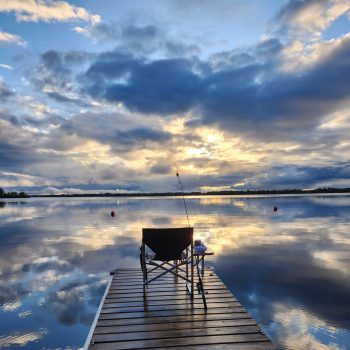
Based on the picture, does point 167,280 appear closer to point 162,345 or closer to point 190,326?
point 190,326

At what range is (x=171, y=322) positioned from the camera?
4.92 meters

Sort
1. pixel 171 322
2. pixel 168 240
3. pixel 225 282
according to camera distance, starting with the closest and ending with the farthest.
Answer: pixel 171 322 < pixel 168 240 < pixel 225 282

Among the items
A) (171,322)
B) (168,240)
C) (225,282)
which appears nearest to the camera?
(171,322)

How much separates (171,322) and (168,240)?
5.15ft

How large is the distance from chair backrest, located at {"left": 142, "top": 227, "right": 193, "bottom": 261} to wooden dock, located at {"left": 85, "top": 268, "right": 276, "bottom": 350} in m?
0.85

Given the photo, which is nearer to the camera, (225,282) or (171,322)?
(171,322)

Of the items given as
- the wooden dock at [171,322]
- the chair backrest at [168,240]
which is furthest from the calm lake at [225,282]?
the chair backrest at [168,240]

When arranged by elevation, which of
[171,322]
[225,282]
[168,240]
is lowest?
[225,282]

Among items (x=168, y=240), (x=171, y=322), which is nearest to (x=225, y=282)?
(x=168, y=240)

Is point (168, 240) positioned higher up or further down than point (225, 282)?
higher up

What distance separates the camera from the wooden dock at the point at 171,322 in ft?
13.9

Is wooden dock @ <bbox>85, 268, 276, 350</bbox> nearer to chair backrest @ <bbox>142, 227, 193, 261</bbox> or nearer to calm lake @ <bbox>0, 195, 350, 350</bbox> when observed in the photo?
chair backrest @ <bbox>142, 227, 193, 261</bbox>

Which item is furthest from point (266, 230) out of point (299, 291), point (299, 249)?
point (299, 291)

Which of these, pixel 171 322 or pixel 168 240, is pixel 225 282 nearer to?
pixel 168 240
